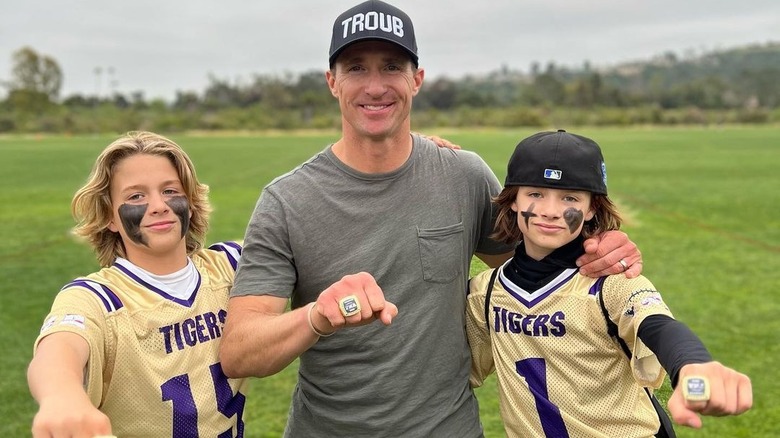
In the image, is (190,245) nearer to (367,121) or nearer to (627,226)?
(367,121)

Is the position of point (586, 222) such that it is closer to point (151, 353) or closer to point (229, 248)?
point (229, 248)

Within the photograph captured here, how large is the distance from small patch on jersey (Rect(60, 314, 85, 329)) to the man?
0.47 m

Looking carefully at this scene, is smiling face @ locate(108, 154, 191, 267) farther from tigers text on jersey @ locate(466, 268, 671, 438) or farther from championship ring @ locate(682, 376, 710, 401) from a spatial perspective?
championship ring @ locate(682, 376, 710, 401)

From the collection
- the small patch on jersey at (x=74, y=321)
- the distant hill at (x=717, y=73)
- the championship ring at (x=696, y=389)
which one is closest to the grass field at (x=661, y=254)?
the small patch on jersey at (x=74, y=321)

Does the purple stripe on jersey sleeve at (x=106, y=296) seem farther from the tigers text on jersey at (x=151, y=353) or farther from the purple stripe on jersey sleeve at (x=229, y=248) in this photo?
the purple stripe on jersey sleeve at (x=229, y=248)

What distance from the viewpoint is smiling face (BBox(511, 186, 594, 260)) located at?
8.43ft

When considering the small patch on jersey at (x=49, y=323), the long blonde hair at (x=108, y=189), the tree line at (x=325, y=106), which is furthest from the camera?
the tree line at (x=325, y=106)

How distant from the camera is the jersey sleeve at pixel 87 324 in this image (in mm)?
2168

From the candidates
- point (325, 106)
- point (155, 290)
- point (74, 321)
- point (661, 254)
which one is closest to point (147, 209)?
point (155, 290)

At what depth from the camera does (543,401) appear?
2551 millimetres

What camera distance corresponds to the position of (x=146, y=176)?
2.61 metres

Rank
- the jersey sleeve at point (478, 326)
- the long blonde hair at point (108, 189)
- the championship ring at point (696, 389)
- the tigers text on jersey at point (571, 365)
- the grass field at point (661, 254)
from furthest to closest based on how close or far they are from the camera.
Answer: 1. the grass field at point (661, 254)
2. the jersey sleeve at point (478, 326)
3. the long blonde hair at point (108, 189)
4. the tigers text on jersey at point (571, 365)
5. the championship ring at point (696, 389)

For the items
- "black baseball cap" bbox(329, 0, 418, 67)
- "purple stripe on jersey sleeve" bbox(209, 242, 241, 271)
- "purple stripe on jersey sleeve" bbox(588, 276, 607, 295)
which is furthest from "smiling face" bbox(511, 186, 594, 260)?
"purple stripe on jersey sleeve" bbox(209, 242, 241, 271)

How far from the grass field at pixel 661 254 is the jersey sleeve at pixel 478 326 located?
87.3 inches
